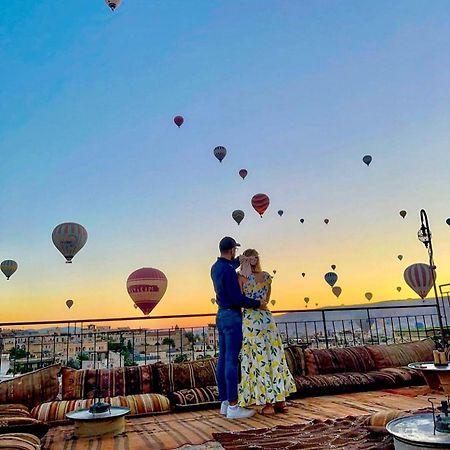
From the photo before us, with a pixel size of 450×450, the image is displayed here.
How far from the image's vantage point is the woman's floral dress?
10.6ft

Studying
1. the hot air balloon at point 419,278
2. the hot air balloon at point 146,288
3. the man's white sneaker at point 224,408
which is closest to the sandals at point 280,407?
the man's white sneaker at point 224,408

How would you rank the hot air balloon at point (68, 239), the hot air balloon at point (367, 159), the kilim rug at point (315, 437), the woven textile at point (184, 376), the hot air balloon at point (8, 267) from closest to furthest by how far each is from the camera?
1. the kilim rug at point (315, 437)
2. the woven textile at point (184, 376)
3. the hot air balloon at point (68, 239)
4. the hot air balloon at point (367, 159)
5. the hot air balloon at point (8, 267)

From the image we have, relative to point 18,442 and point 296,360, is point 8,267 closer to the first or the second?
point 296,360

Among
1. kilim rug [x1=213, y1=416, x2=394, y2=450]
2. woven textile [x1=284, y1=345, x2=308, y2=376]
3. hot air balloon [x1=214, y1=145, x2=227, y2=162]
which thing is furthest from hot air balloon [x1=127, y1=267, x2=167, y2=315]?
kilim rug [x1=213, y1=416, x2=394, y2=450]

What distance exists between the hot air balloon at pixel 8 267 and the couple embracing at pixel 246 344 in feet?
40.2

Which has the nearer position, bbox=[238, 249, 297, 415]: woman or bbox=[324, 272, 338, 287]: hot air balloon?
bbox=[238, 249, 297, 415]: woman

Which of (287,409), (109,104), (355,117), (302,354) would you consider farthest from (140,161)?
(287,409)

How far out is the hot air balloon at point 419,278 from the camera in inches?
460

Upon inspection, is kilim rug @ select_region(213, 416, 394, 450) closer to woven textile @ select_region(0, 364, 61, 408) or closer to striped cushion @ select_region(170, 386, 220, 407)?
striped cushion @ select_region(170, 386, 220, 407)

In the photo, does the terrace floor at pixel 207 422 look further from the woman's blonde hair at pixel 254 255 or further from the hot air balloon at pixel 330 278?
the hot air balloon at pixel 330 278

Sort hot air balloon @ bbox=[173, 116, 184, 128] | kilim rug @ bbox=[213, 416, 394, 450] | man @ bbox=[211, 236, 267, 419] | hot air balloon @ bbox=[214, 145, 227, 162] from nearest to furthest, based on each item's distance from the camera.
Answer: kilim rug @ bbox=[213, 416, 394, 450] < man @ bbox=[211, 236, 267, 419] < hot air balloon @ bbox=[173, 116, 184, 128] < hot air balloon @ bbox=[214, 145, 227, 162]

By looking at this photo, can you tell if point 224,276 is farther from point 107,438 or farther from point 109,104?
point 109,104

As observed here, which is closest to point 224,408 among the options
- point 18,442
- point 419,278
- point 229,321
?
point 229,321

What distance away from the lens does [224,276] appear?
333 centimetres
